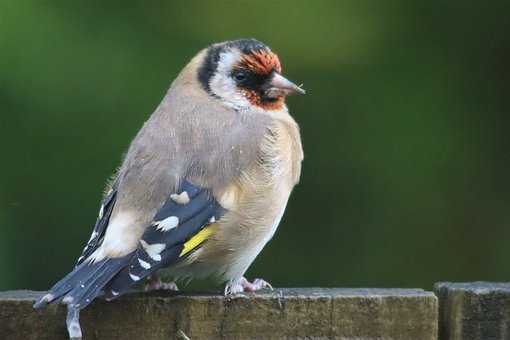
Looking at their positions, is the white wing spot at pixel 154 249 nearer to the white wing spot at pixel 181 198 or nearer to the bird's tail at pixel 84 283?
the bird's tail at pixel 84 283

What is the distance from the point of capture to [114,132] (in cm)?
713

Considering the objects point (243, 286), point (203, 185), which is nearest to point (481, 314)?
point (243, 286)

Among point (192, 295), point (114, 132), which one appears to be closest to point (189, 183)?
point (192, 295)

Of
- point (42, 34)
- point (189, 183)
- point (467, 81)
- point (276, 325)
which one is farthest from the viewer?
point (467, 81)

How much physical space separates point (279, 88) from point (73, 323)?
6.80 ft

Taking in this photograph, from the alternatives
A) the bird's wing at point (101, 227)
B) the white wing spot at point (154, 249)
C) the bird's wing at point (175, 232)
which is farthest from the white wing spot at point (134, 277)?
the bird's wing at point (101, 227)

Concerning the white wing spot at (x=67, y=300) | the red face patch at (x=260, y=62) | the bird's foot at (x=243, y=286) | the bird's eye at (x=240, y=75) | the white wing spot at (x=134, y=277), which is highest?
the red face patch at (x=260, y=62)

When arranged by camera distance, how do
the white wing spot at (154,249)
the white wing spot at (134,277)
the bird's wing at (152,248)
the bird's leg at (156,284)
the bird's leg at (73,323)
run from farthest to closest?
the bird's leg at (156,284) < the white wing spot at (154,249) < the white wing spot at (134,277) < the bird's wing at (152,248) < the bird's leg at (73,323)

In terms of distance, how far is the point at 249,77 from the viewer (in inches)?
217

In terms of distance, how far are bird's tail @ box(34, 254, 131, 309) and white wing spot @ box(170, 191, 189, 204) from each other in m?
0.36

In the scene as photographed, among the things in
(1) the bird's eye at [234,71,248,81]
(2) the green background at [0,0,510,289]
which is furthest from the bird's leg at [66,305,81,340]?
(2) the green background at [0,0,510,289]

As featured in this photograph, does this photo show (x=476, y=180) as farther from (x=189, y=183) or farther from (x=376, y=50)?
(x=189, y=183)

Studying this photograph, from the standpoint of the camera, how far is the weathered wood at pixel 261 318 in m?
3.67

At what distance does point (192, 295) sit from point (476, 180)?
389 cm
